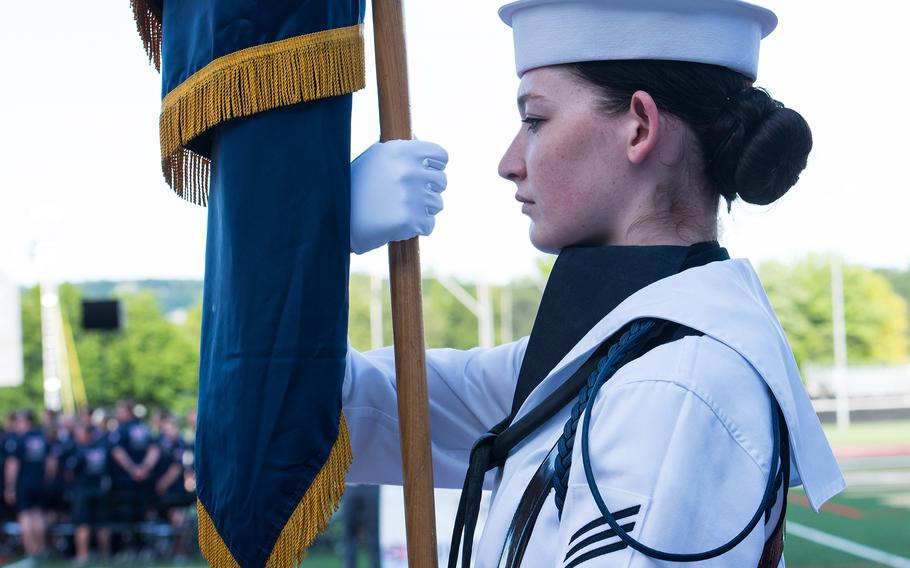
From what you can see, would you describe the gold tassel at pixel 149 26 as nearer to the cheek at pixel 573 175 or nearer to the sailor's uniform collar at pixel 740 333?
the cheek at pixel 573 175

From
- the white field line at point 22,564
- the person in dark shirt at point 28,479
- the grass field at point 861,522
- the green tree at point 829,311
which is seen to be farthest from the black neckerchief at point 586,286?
the green tree at point 829,311

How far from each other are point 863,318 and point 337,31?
5847 cm

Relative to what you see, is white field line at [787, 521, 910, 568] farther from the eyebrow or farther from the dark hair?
the eyebrow

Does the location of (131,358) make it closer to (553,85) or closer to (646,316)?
(553,85)

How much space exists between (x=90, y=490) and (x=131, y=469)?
60 centimetres

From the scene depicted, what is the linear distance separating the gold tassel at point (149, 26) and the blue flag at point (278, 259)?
0.21 metres

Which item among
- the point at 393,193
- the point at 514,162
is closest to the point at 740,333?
the point at 514,162

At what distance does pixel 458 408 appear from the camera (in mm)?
2029

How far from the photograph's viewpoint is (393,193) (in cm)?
167

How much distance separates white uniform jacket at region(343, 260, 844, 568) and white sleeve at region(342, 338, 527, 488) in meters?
0.36

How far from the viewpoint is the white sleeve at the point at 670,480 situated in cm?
127

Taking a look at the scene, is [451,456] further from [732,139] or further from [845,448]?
[845,448]

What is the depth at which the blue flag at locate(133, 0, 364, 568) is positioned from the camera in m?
1.61

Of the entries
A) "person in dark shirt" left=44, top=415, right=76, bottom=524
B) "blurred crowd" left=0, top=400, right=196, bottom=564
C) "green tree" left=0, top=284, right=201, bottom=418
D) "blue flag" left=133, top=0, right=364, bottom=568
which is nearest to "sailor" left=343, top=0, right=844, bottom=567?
"blue flag" left=133, top=0, right=364, bottom=568
